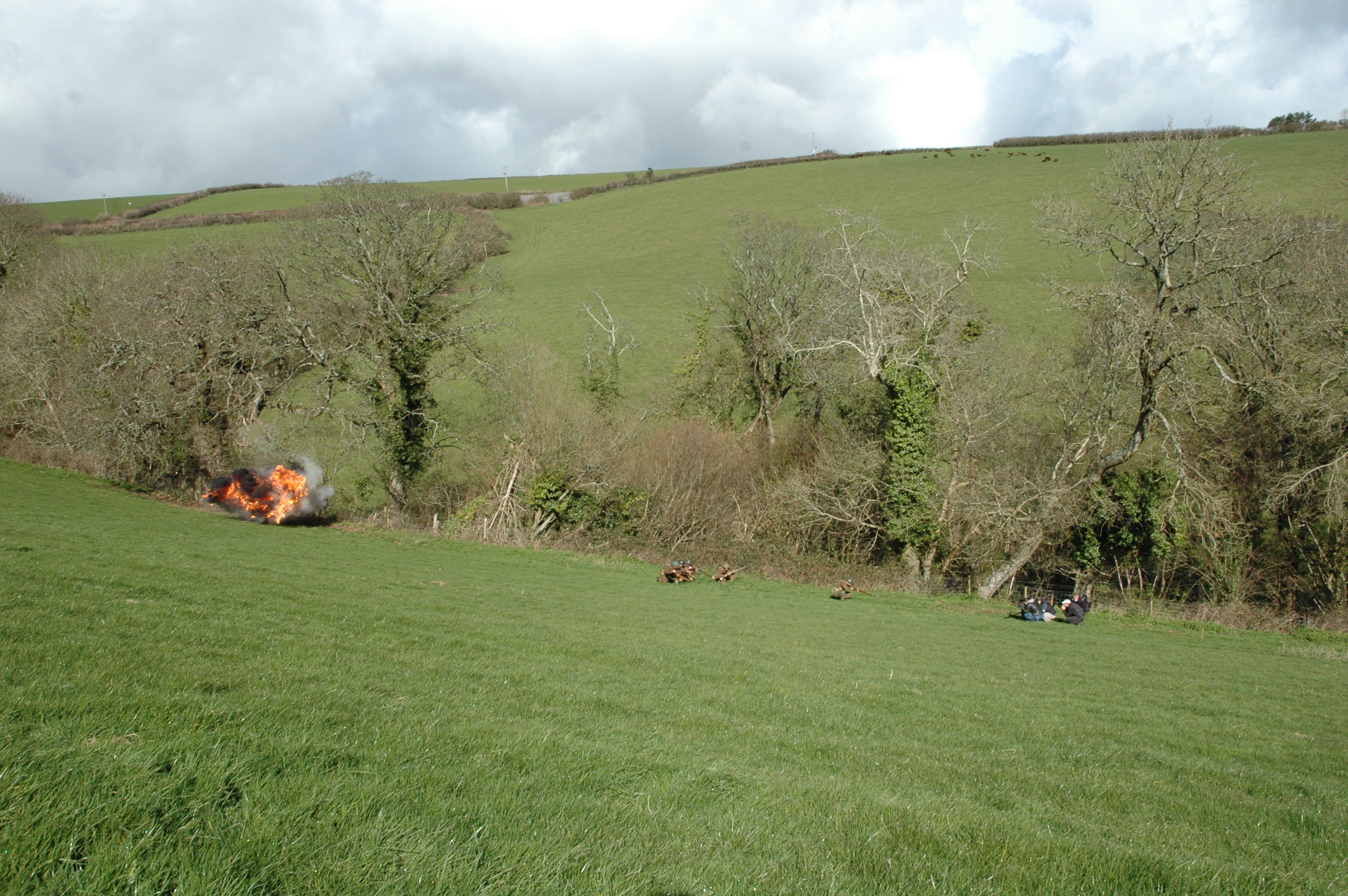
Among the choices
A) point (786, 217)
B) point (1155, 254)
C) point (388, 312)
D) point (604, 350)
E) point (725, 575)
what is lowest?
point (725, 575)

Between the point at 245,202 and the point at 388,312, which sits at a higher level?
the point at 245,202

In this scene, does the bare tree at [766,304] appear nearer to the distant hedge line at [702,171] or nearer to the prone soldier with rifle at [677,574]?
the prone soldier with rifle at [677,574]

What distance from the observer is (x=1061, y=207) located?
2341cm

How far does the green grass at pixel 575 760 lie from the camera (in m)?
3.56

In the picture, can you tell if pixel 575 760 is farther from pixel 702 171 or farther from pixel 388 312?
pixel 702 171

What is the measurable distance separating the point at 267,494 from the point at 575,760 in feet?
98.1

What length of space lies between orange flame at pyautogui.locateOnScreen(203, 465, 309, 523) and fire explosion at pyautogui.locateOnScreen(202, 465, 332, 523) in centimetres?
2

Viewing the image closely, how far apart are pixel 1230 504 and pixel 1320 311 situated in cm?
741

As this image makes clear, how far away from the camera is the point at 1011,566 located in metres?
27.7

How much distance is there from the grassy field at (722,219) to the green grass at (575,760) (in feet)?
113

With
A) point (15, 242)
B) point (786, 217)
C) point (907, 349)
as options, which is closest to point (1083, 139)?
point (786, 217)

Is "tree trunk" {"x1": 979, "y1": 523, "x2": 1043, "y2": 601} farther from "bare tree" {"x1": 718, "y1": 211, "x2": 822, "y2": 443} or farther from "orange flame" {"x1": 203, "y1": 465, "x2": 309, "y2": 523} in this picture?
"orange flame" {"x1": 203, "y1": 465, "x2": 309, "y2": 523}

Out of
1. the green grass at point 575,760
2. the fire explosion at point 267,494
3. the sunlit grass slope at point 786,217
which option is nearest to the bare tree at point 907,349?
the sunlit grass slope at point 786,217

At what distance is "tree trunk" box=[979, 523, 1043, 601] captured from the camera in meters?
27.2
